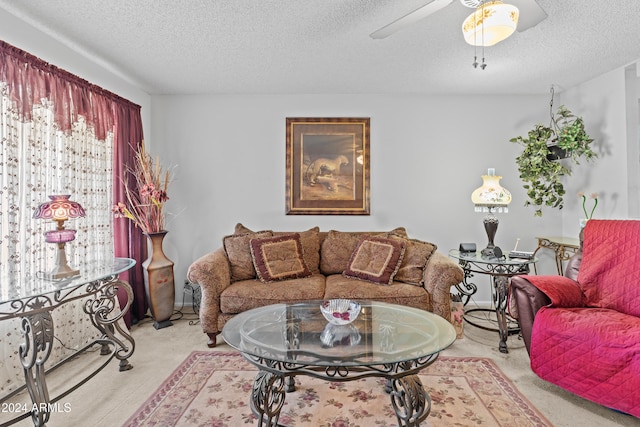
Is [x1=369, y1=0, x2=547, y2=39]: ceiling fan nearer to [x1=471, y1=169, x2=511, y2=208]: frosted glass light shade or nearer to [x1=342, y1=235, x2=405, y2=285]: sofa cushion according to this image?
[x1=471, y1=169, x2=511, y2=208]: frosted glass light shade

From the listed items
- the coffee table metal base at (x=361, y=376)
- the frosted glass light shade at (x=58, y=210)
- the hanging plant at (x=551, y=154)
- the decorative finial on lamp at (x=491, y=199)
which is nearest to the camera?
the coffee table metal base at (x=361, y=376)

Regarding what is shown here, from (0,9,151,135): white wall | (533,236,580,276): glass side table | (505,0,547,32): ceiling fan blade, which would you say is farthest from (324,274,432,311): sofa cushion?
(0,9,151,135): white wall

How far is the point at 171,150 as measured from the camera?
3.93 m

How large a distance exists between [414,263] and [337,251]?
77 centimetres

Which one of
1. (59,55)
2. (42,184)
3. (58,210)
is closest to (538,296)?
(58,210)

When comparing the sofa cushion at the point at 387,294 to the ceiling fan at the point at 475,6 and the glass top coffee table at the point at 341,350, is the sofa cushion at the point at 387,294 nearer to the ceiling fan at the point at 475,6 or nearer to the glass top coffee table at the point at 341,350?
the glass top coffee table at the point at 341,350

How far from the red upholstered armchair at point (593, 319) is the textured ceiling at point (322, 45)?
59.3 inches

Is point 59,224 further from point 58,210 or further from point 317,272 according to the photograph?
point 317,272

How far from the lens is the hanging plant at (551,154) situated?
3.28 m

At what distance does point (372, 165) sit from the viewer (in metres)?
3.91

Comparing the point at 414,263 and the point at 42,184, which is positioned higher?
the point at 42,184

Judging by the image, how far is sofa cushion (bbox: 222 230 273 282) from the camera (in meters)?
3.17

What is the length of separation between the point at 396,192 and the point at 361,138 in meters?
0.76

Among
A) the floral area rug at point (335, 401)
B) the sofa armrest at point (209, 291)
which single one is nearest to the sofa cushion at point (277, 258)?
the sofa armrest at point (209, 291)
